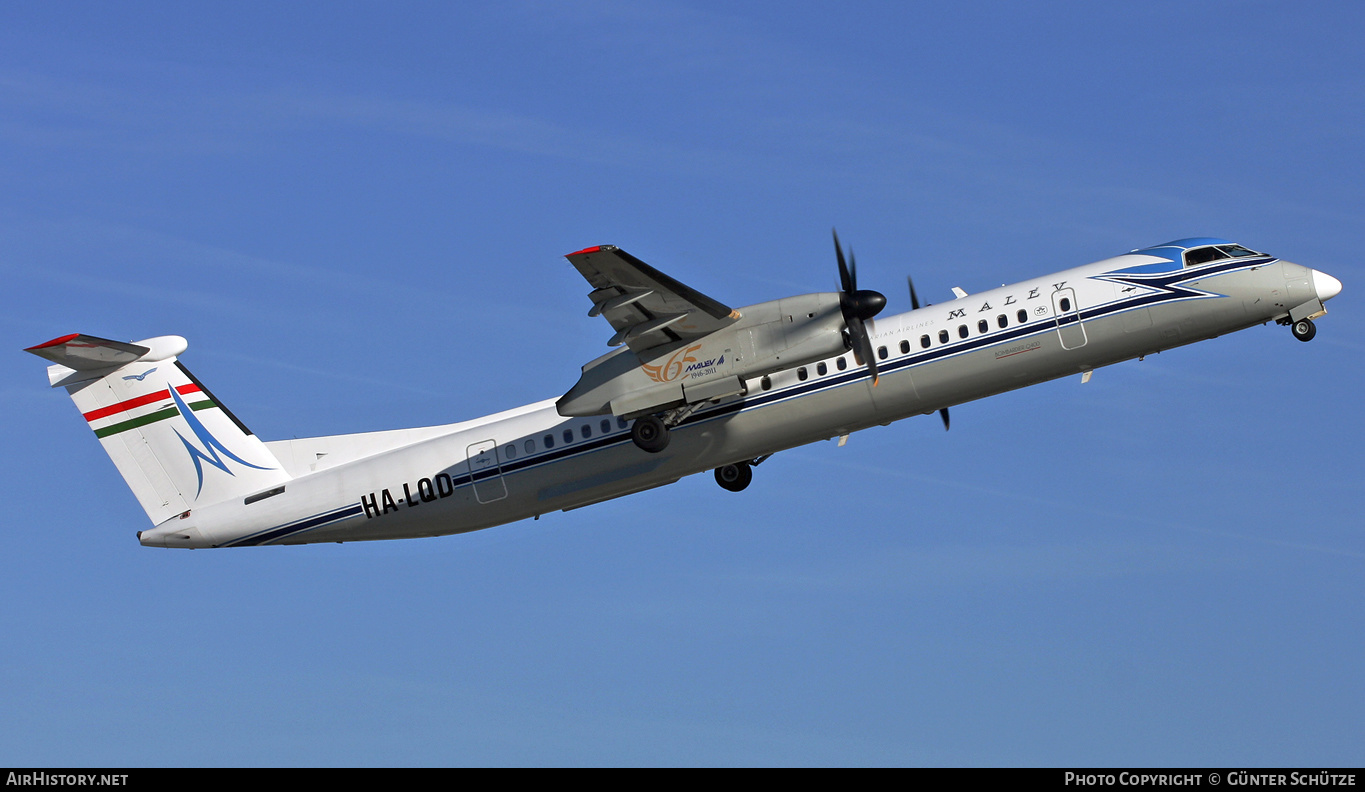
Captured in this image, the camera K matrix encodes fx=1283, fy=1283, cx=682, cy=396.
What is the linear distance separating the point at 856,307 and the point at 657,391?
3.91m

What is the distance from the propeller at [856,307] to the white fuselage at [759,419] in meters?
0.64

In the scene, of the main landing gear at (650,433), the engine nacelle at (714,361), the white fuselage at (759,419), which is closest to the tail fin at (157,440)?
the white fuselage at (759,419)

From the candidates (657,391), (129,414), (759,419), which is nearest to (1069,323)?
(759,419)

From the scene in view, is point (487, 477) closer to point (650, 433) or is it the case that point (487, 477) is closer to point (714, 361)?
point (650, 433)

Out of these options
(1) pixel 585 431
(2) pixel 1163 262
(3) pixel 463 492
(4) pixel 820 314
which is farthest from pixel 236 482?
(2) pixel 1163 262

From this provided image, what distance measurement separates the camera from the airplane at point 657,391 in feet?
74.8

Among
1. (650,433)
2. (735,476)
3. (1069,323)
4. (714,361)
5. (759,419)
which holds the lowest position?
(735,476)

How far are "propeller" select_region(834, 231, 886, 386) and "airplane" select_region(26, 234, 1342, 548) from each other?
4cm

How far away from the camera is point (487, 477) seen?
25.0m

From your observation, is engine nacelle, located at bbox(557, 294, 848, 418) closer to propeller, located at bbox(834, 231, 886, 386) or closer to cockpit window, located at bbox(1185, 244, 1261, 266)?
propeller, located at bbox(834, 231, 886, 386)

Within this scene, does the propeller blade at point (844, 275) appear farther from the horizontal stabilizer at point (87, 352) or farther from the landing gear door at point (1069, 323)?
the horizontal stabilizer at point (87, 352)

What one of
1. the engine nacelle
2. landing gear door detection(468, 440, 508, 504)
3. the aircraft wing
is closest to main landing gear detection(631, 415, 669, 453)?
the engine nacelle

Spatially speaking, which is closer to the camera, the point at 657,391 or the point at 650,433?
the point at 657,391
